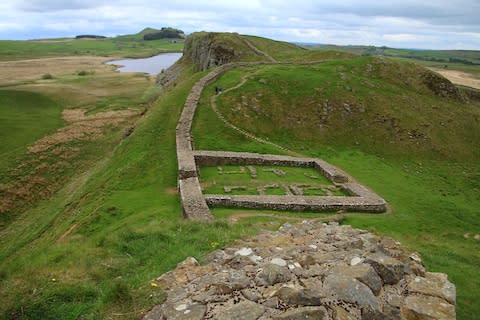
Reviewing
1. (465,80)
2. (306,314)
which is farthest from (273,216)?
(465,80)

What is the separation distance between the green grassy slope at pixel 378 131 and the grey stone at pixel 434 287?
984 centimetres

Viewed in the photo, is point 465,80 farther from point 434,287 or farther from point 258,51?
point 434,287

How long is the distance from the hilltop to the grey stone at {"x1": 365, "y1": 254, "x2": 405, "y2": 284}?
3.40m

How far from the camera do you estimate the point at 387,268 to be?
892 cm

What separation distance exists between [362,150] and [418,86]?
1704cm

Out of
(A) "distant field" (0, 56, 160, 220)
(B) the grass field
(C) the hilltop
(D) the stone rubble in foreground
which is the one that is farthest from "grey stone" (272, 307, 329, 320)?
(A) "distant field" (0, 56, 160, 220)

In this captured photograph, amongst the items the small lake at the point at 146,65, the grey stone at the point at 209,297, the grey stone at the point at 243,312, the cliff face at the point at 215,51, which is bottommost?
the grey stone at the point at 209,297

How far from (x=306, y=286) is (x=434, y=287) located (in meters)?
3.35

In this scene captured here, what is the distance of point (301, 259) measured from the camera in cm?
952

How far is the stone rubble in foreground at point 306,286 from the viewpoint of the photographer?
7465 mm

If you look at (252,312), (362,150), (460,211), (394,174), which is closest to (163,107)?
(362,150)

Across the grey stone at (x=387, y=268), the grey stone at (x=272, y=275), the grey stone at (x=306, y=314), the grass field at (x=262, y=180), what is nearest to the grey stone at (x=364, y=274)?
the grey stone at (x=387, y=268)

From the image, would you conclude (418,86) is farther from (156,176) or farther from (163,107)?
(156,176)

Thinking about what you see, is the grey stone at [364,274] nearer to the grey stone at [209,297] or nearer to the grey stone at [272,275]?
the grey stone at [272,275]
